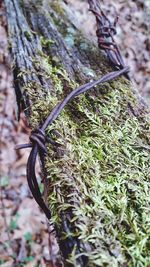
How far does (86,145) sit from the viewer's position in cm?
108

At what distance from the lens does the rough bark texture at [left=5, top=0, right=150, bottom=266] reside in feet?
2.65

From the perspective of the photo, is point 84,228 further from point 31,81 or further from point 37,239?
point 37,239

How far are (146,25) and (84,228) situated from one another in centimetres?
511

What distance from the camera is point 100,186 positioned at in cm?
94

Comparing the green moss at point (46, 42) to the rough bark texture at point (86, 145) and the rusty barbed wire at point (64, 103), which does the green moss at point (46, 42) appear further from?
the rusty barbed wire at point (64, 103)

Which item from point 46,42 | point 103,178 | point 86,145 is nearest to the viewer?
point 103,178

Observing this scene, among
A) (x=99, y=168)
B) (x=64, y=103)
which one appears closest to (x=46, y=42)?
(x=64, y=103)

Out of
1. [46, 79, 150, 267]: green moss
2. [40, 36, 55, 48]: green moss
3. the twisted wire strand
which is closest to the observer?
[46, 79, 150, 267]: green moss

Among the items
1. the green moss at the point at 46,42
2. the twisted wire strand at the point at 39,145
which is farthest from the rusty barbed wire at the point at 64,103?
the green moss at the point at 46,42

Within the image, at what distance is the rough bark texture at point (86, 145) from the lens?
81 cm

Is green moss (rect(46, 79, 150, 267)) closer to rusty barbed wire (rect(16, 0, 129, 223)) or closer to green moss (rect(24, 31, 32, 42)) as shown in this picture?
rusty barbed wire (rect(16, 0, 129, 223))

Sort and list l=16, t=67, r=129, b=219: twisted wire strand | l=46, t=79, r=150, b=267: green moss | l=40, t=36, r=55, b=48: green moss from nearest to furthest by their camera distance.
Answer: l=46, t=79, r=150, b=267: green moss
l=16, t=67, r=129, b=219: twisted wire strand
l=40, t=36, r=55, b=48: green moss

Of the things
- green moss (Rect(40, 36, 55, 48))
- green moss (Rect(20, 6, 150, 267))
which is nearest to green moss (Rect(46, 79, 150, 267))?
green moss (Rect(20, 6, 150, 267))

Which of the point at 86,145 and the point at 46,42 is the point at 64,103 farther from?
the point at 46,42
